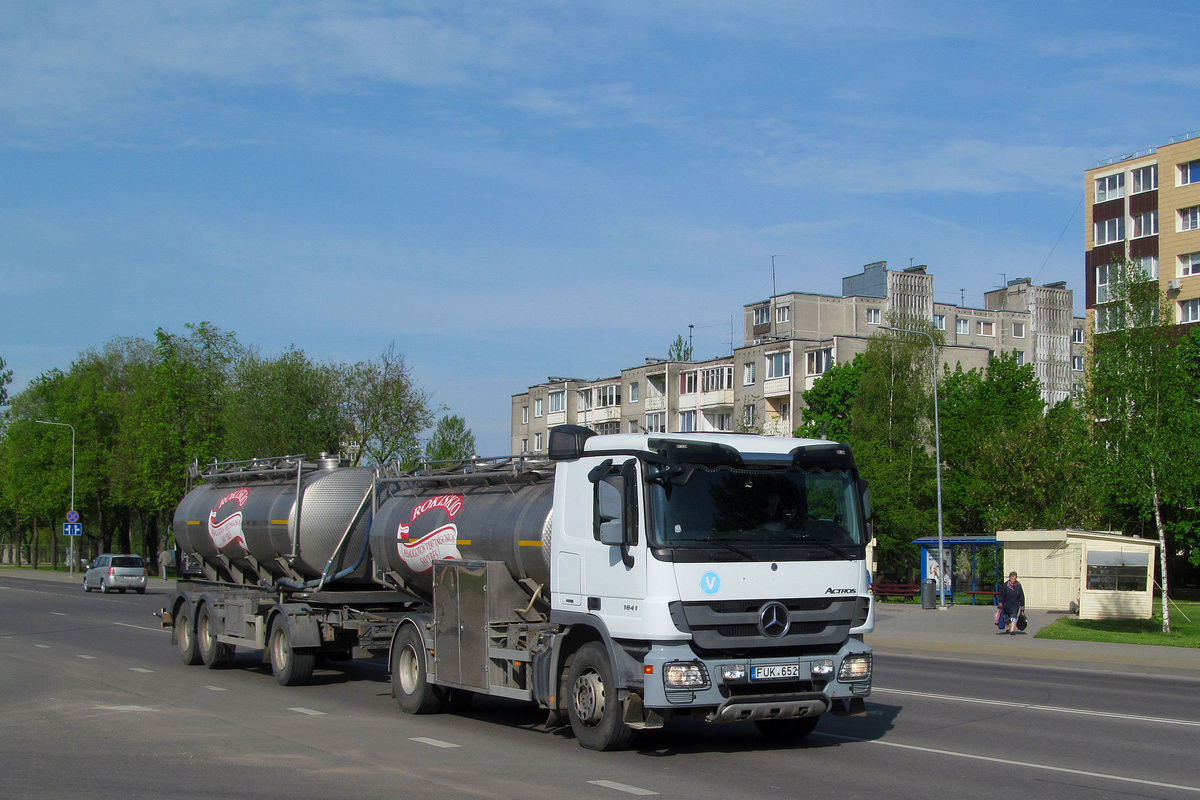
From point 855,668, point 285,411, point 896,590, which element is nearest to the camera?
point 855,668

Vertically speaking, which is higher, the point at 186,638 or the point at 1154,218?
the point at 1154,218

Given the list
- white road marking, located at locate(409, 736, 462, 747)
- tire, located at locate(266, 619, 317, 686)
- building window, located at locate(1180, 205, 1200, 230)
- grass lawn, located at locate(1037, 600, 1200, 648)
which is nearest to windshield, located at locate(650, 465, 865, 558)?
white road marking, located at locate(409, 736, 462, 747)

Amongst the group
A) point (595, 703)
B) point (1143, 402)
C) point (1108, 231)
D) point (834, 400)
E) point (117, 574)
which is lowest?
point (117, 574)

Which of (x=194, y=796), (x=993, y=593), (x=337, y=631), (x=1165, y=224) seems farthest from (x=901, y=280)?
(x=194, y=796)

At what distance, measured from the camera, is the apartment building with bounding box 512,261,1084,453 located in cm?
7419

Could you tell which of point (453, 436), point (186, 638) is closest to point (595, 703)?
point (186, 638)

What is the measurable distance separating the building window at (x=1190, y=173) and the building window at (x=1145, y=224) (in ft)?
7.06

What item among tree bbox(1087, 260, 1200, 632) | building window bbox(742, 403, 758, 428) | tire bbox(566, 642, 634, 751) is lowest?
tire bbox(566, 642, 634, 751)

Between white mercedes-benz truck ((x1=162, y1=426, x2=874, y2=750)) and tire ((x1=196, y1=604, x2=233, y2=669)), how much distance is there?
5721mm

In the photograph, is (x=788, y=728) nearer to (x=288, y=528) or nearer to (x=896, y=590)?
(x=288, y=528)

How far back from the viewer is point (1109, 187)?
59.9 meters

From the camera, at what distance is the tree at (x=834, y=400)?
210ft

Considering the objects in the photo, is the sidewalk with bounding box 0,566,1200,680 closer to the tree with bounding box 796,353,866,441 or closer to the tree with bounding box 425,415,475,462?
the tree with bounding box 796,353,866,441

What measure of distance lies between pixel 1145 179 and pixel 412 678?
55.7m
